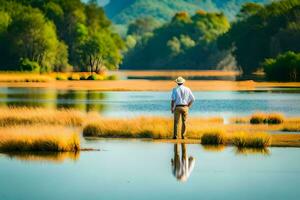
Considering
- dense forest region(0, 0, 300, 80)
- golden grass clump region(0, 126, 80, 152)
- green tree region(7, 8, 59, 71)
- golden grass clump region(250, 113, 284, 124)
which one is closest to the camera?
golden grass clump region(0, 126, 80, 152)

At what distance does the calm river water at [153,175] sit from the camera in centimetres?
1798

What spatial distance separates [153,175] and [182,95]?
721 cm

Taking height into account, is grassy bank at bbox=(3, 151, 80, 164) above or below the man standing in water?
below

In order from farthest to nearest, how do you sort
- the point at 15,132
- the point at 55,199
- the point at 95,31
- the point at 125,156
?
1. the point at 95,31
2. the point at 15,132
3. the point at 125,156
4. the point at 55,199

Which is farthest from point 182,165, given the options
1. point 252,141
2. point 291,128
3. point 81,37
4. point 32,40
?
point 81,37

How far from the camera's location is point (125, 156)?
24375mm

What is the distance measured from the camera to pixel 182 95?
2755 centimetres

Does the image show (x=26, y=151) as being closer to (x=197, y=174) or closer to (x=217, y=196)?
(x=197, y=174)

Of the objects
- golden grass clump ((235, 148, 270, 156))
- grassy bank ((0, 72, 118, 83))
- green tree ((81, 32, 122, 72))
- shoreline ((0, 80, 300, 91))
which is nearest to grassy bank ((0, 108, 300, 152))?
golden grass clump ((235, 148, 270, 156))

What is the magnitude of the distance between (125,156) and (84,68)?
117560mm

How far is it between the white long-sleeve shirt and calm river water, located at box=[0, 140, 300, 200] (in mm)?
1732

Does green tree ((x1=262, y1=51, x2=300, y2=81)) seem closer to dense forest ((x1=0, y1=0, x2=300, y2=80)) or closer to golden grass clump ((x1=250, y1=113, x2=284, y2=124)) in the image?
dense forest ((x1=0, y1=0, x2=300, y2=80))

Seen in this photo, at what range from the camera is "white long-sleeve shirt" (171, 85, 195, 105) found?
2739cm

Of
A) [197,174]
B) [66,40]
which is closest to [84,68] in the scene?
[66,40]
